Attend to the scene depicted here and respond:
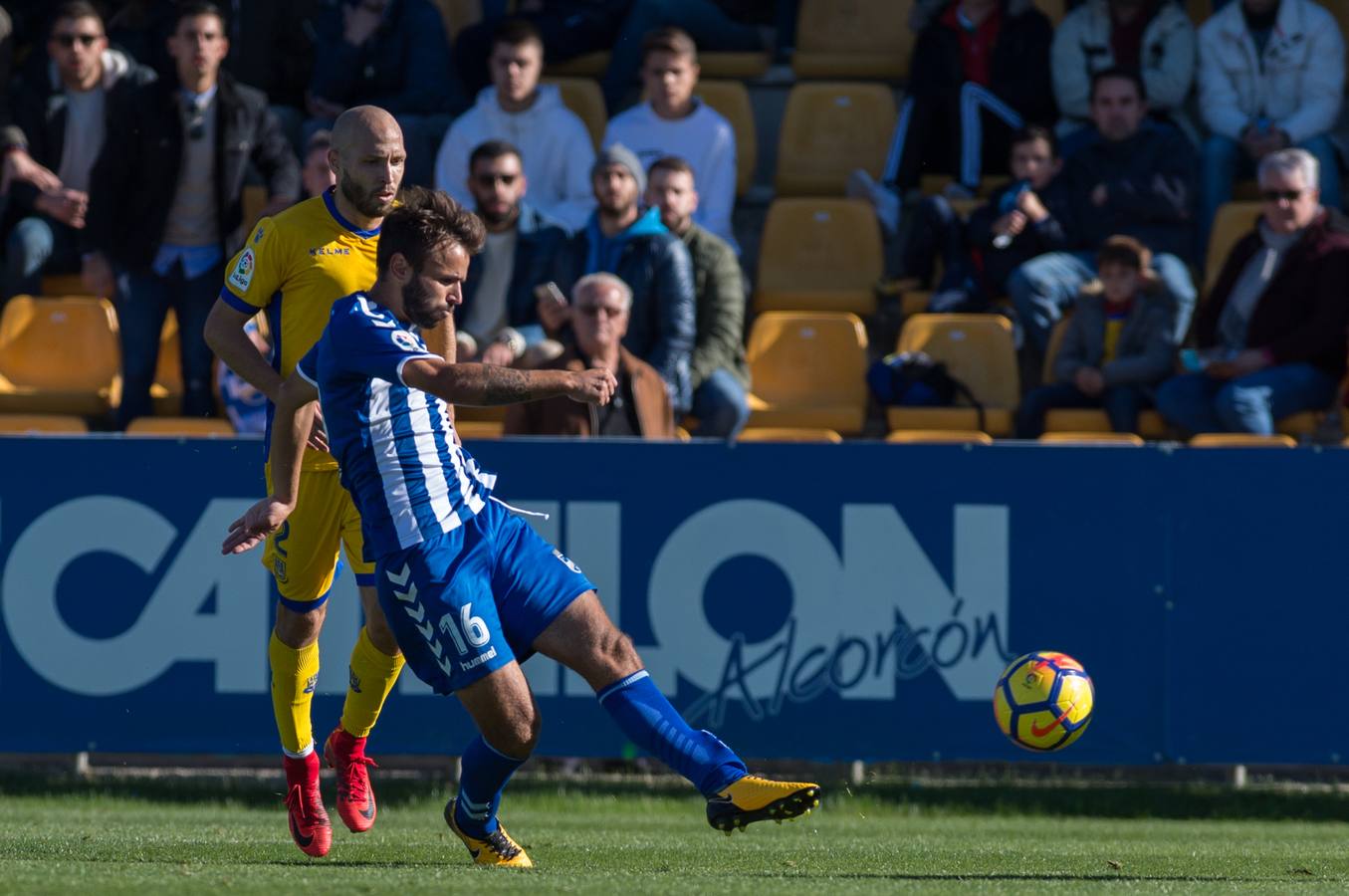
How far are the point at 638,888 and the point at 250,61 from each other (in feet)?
32.2

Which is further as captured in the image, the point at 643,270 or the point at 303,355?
the point at 643,270

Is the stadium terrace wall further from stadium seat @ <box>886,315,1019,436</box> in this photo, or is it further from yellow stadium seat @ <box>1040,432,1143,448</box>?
stadium seat @ <box>886,315,1019,436</box>

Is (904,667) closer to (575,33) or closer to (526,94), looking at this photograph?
(526,94)

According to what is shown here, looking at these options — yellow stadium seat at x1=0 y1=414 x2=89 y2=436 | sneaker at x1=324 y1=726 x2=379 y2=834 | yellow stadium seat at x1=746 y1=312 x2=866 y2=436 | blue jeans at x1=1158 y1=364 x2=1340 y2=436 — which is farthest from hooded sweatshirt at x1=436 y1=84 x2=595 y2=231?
sneaker at x1=324 y1=726 x2=379 y2=834

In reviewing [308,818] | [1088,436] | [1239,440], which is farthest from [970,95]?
[308,818]

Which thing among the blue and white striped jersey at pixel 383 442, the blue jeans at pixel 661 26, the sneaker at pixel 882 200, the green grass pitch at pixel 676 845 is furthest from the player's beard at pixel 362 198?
the blue jeans at pixel 661 26

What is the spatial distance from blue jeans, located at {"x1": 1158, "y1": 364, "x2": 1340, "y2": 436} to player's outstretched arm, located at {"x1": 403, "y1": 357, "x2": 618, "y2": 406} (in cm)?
615

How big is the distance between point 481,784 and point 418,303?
149cm

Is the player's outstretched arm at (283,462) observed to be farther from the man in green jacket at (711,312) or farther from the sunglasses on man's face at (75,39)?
the sunglasses on man's face at (75,39)

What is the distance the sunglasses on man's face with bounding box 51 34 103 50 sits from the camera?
1250 centimetres

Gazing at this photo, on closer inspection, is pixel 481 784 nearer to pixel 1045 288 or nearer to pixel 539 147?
pixel 1045 288

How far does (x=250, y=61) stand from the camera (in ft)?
45.9

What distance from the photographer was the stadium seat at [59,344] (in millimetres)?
12422

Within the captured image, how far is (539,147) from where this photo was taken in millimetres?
12609
